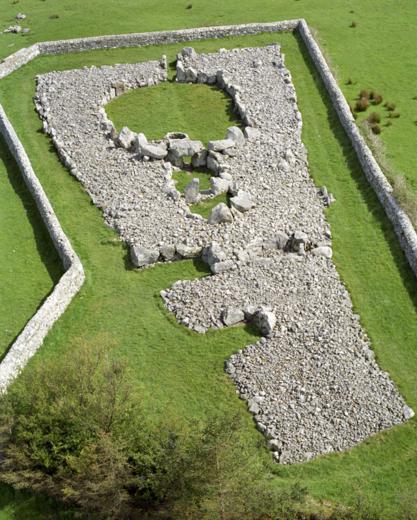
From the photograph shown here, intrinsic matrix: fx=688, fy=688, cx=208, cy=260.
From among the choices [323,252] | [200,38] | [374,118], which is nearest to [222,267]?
[323,252]

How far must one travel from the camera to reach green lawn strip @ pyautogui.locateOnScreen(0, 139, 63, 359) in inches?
1222

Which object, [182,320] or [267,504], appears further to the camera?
[182,320]

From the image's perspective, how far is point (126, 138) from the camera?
4056 cm

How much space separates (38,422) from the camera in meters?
23.0

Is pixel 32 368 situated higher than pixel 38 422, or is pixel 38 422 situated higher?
pixel 38 422

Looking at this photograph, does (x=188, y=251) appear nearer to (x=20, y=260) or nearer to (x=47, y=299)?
(x=47, y=299)

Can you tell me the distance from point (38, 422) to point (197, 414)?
6356mm

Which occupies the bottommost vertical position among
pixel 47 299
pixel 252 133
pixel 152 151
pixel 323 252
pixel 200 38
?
pixel 323 252

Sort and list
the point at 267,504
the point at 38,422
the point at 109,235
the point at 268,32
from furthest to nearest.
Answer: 1. the point at 268,32
2. the point at 109,235
3. the point at 38,422
4. the point at 267,504

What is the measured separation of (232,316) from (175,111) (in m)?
19.8

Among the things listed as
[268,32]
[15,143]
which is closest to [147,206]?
[15,143]

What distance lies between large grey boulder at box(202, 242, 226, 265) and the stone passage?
0.08 m

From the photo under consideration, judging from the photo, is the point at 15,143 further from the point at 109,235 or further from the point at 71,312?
the point at 71,312

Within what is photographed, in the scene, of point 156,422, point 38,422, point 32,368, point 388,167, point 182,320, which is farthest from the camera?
point 388,167
